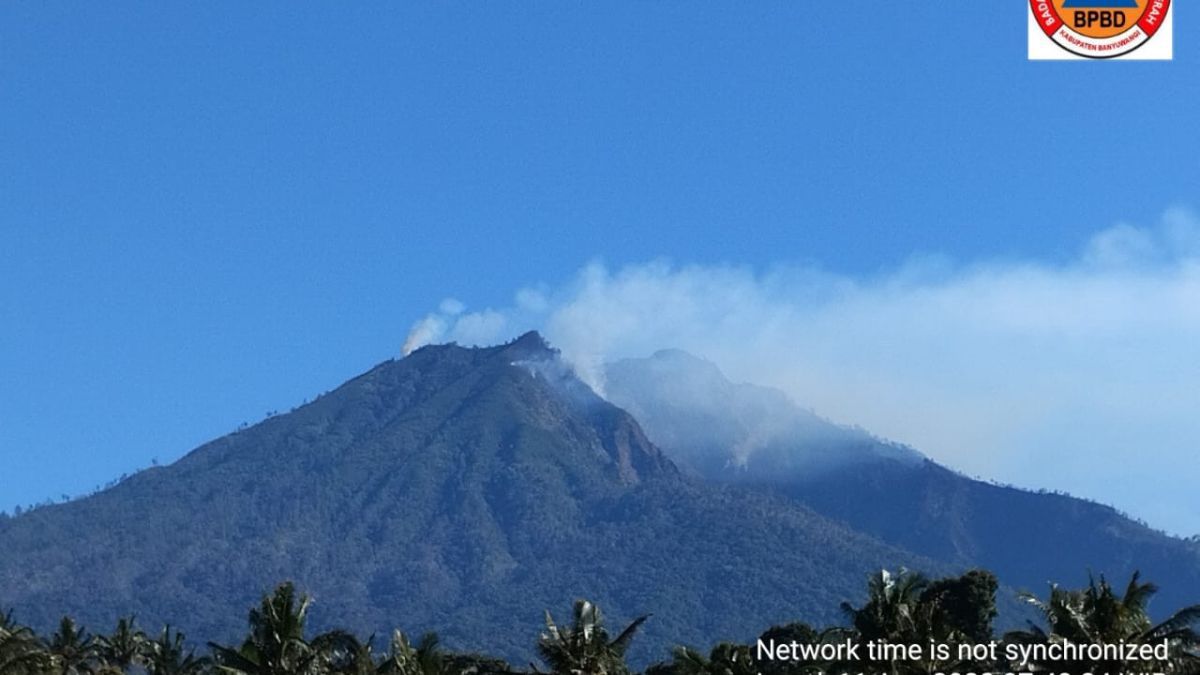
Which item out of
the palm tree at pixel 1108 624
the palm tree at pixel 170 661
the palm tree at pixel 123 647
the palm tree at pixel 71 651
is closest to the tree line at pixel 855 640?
the palm tree at pixel 1108 624

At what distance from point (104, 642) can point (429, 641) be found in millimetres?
54054

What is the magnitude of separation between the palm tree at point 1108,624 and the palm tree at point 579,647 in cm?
1522

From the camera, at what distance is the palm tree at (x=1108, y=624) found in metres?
65.4

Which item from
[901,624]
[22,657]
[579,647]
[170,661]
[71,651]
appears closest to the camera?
[579,647]

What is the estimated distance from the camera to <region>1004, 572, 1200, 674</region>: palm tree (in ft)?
215

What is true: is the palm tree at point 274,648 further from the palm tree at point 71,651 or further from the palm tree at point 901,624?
the palm tree at point 71,651

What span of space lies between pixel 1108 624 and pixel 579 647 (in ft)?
62.7

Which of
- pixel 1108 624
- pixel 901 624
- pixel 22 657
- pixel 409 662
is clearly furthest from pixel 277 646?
pixel 1108 624

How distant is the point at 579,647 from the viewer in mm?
70375

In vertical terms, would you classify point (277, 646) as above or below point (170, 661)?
below

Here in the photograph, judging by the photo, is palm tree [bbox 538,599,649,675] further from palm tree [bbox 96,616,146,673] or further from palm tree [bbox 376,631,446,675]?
palm tree [bbox 96,616,146,673]

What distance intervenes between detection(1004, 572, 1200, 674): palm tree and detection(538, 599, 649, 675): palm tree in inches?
599

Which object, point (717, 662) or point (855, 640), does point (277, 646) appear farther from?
point (855, 640)

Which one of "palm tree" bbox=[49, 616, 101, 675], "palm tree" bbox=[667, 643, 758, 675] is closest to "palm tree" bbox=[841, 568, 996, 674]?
"palm tree" bbox=[667, 643, 758, 675]
